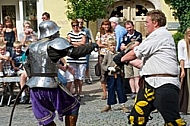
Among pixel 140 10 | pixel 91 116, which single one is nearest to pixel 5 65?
pixel 91 116

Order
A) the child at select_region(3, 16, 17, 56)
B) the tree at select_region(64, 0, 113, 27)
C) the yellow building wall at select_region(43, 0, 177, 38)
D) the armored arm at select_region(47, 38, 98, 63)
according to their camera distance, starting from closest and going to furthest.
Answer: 1. the armored arm at select_region(47, 38, 98, 63)
2. the child at select_region(3, 16, 17, 56)
3. the tree at select_region(64, 0, 113, 27)
4. the yellow building wall at select_region(43, 0, 177, 38)

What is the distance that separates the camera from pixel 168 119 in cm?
523

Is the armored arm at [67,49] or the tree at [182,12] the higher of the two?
the tree at [182,12]

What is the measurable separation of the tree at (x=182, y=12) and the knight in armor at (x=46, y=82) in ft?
29.3

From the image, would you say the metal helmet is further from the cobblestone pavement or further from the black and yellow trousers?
the cobblestone pavement

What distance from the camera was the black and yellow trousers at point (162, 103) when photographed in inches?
205

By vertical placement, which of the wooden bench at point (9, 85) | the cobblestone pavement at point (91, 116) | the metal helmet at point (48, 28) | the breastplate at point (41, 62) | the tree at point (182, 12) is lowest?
the cobblestone pavement at point (91, 116)

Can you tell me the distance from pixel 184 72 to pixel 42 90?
10.7ft

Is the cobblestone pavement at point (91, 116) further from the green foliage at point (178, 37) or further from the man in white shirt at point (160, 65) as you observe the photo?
the green foliage at point (178, 37)

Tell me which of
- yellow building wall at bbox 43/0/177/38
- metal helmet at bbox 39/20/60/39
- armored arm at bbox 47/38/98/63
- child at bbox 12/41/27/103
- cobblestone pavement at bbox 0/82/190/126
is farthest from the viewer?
yellow building wall at bbox 43/0/177/38

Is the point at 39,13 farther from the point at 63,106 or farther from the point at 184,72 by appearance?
the point at 63,106

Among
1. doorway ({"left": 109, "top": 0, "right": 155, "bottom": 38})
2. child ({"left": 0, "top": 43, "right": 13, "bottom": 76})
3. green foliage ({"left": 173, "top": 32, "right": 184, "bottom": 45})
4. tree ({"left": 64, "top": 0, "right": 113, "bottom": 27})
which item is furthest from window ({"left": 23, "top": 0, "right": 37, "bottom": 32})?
child ({"left": 0, "top": 43, "right": 13, "bottom": 76})

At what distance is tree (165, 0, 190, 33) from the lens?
45.9 ft

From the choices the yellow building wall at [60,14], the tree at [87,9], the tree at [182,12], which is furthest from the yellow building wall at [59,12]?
the tree at [182,12]
